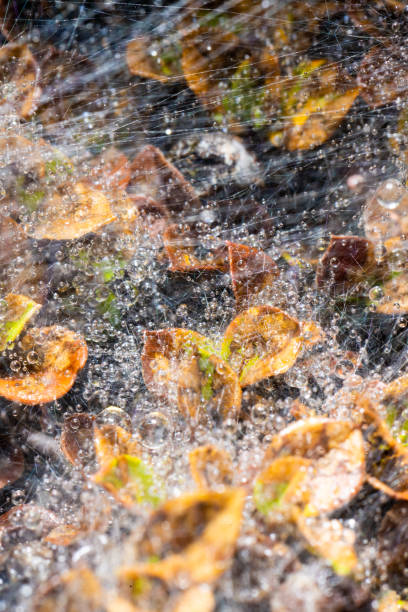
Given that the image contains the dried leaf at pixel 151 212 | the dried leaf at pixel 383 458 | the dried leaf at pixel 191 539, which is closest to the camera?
the dried leaf at pixel 191 539

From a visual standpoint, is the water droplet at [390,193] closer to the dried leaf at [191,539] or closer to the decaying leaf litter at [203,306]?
the decaying leaf litter at [203,306]

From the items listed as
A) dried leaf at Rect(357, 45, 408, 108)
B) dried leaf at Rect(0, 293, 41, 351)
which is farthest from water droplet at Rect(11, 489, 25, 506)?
dried leaf at Rect(357, 45, 408, 108)

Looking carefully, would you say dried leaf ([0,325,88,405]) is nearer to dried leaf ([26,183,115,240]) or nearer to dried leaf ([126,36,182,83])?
dried leaf ([26,183,115,240])

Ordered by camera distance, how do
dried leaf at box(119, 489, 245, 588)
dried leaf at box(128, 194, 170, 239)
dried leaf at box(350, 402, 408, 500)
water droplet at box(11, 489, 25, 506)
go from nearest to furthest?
dried leaf at box(119, 489, 245, 588)
dried leaf at box(350, 402, 408, 500)
water droplet at box(11, 489, 25, 506)
dried leaf at box(128, 194, 170, 239)

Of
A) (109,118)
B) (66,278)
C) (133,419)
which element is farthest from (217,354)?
(109,118)

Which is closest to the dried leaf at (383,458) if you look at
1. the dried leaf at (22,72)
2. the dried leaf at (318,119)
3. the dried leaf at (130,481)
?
the dried leaf at (130,481)

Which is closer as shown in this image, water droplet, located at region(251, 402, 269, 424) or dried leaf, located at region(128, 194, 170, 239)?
water droplet, located at region(251, 402, 269, 424)

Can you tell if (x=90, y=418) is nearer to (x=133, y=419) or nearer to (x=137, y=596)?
(x=133, y=419)

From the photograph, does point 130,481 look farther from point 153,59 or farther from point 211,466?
point 153,59
